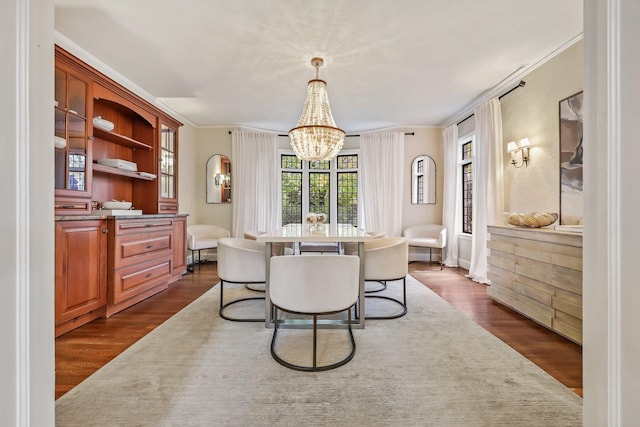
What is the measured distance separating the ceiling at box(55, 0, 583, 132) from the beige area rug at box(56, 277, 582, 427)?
8.43 feet

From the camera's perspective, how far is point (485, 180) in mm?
3727

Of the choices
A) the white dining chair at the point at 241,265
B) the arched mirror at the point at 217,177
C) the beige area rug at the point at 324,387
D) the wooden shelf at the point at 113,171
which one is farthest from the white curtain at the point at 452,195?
the wooden shelf at the point at 113,171

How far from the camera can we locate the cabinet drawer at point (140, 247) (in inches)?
106

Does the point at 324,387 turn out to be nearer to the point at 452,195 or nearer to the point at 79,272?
the point at 79,272

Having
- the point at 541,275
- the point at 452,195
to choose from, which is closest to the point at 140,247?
the point at 541,275

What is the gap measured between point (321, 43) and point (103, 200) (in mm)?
3073

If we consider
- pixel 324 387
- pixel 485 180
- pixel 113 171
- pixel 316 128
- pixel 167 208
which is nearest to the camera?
pixel 324 387

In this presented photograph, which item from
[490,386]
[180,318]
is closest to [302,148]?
[180,318]

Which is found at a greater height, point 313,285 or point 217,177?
point 217,177

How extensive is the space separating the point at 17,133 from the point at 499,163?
4.17 metres

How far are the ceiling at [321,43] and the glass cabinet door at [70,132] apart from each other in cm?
46

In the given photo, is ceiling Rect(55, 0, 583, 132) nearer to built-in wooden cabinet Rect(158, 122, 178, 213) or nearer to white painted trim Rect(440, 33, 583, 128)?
white painted trim Rect(440, 33, 583, 128)

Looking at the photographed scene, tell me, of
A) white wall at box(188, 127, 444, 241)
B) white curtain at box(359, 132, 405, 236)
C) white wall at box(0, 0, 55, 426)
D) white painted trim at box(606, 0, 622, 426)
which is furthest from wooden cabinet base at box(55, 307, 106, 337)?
white curtain at box(359, 132, 405, 236)

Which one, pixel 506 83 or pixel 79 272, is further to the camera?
pixel 506 83
